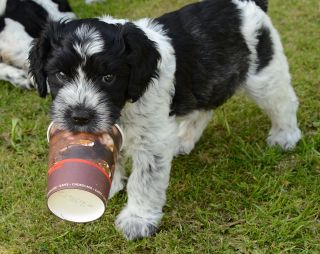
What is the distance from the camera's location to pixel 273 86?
430 cm

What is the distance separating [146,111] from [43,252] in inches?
50.1

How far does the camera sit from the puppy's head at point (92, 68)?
307 centimetres

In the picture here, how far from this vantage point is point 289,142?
181 inches

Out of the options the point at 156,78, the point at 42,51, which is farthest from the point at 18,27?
the point at 156,78

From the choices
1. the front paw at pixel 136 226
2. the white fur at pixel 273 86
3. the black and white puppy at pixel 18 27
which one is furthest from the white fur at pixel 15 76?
the white fur at pixel 273 86

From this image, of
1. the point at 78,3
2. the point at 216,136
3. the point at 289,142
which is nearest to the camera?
the point at 289,142

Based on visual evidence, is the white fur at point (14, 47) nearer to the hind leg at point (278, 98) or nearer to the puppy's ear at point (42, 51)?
the puppy's ear at point (42, 51)

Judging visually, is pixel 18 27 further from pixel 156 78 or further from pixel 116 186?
pixel 156 78

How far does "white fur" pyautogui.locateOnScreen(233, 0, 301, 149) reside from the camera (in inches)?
162

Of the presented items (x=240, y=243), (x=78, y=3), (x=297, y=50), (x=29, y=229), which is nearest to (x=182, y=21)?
(x=240, y=243)

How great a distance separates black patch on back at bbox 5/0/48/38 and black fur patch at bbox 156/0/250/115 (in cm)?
261

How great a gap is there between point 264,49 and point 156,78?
1.17m

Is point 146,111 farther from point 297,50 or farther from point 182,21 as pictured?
point 297,50

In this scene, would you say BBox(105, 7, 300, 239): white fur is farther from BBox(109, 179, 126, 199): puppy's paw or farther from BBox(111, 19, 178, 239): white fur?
BBox(109, 179, 126, 199): puppy's paw
